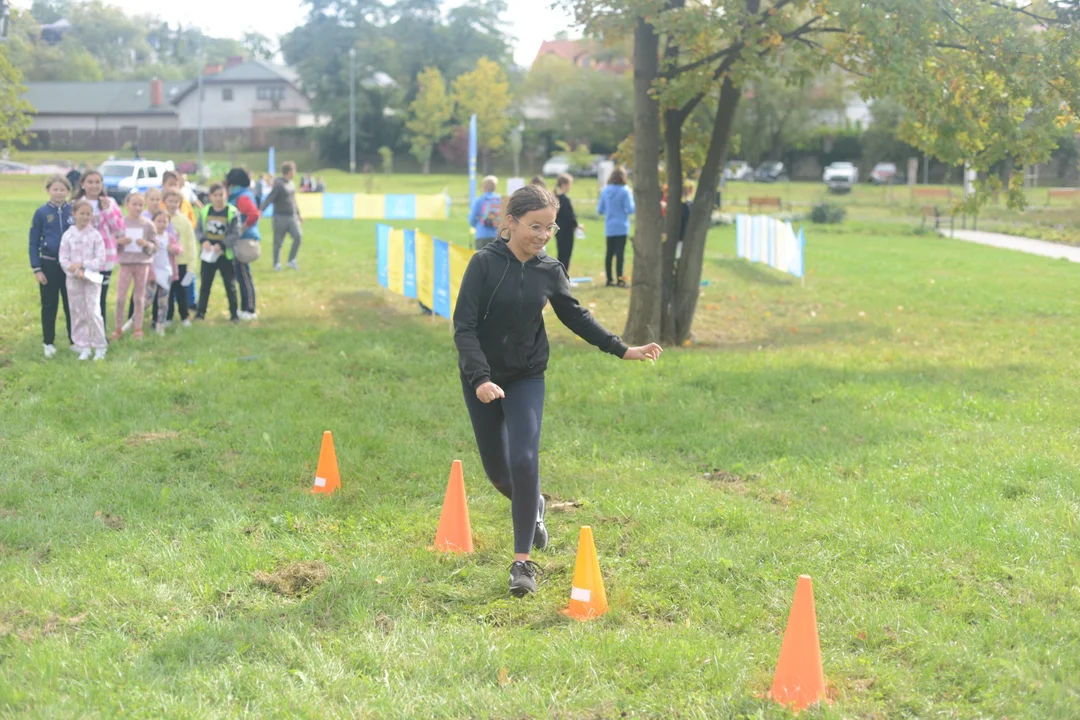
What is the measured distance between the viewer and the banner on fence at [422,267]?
13078 millimetres

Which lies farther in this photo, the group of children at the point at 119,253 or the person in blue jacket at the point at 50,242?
the person in blue jacket at the point at 50,242

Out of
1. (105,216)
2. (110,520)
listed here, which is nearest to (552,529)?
(110,520)

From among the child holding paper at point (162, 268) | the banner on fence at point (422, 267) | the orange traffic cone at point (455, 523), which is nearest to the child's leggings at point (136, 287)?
the child holding paper at point (162, 268)

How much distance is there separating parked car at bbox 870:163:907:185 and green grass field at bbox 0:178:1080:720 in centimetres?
5880

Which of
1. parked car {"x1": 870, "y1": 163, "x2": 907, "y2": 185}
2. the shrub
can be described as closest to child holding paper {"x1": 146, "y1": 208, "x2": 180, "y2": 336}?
the shrub

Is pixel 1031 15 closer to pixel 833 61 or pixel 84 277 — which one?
pixel 833 61

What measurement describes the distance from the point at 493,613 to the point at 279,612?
1017mm

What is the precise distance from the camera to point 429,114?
75625mm

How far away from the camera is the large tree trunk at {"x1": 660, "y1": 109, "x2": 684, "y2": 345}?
13438 mm

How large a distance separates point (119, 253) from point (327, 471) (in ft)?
19.0

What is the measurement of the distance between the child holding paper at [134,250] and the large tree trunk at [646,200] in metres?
5.38

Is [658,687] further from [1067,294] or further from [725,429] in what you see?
[1067,294]

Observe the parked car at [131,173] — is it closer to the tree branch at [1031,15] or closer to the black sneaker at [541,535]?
the tree branch at [1031,15]

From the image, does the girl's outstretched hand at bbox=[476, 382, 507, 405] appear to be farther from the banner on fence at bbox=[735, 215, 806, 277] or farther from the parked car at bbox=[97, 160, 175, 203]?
the parked car at bbox=[97, 160, 175, 203]
